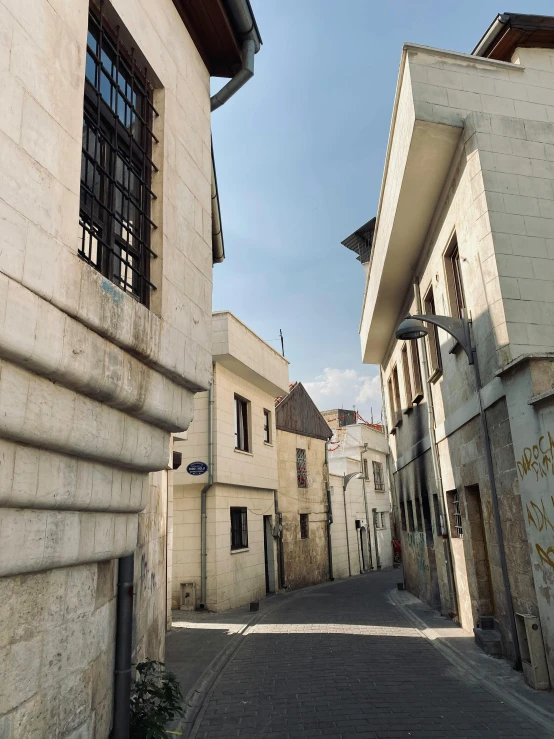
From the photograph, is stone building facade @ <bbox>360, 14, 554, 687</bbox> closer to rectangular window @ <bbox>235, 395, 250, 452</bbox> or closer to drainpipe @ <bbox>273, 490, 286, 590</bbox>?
rectangular window @ <bbox>235, 395, 250, 452</bbox>

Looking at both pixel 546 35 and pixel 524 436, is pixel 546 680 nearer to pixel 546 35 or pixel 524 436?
pixel 524 436

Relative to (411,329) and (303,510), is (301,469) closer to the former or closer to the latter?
(303,510)

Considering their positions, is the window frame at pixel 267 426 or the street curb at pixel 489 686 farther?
the window frame at pixel 267 426

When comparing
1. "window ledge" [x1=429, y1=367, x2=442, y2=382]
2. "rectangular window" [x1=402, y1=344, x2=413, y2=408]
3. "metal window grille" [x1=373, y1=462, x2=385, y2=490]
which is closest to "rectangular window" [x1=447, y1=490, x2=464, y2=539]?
"window ledge" [x1=429, y1=367, x2=442, y2=382]

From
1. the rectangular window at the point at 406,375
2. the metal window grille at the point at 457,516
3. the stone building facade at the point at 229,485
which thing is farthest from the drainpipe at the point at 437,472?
the stone building facade at the point at 229,485

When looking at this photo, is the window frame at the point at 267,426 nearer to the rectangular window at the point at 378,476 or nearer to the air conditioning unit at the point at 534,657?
the air conditioning unit at the point at 534,657

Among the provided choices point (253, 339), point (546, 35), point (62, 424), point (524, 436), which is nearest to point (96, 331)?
point (62, 424)

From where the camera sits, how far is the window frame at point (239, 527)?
50.8 ft

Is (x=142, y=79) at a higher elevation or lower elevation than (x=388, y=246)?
lower

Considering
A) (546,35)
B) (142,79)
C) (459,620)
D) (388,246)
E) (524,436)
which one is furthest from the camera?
(388,246)

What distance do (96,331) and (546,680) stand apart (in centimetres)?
573

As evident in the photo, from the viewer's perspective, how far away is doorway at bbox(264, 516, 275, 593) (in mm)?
17828

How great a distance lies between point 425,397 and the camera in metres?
11.4

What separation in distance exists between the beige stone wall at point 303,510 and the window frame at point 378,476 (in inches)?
342
